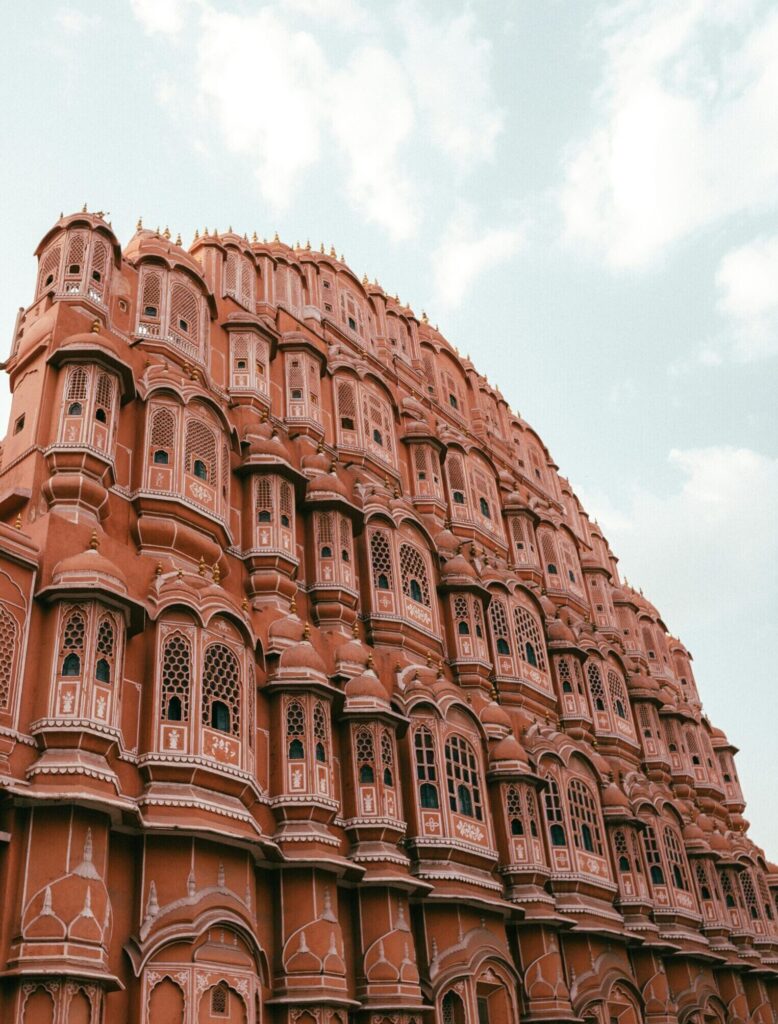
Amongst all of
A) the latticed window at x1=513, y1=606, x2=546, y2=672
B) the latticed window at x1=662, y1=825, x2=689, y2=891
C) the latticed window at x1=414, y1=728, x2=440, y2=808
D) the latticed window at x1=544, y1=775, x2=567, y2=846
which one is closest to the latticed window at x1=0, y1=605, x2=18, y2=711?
the latticed window at x1=414, y1=728, x2=440, y2=808

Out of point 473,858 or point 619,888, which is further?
point 619,888

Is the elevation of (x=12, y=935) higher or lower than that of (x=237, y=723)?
lower

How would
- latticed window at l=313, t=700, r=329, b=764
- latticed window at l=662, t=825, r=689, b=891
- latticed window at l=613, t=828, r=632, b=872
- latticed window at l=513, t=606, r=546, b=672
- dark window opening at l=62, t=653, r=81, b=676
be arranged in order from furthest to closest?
latticed window at l=662, t=825, r=689, b=891 < latticed window at l=513, t=606, r=546, b=672 < latticed window at l=613, t=828, r=632, b=872 < latticed window at l=313, t=700, r=329, b=764 < dark window opening at l=62, t=653, r=81, b=676

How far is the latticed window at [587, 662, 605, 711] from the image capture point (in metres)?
35.5

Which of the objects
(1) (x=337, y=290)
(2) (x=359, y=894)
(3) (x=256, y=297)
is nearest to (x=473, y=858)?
(2) (x=359, y=894)

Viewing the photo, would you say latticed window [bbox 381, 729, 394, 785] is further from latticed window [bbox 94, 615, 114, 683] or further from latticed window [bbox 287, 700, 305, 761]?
latticed window [bbox 94, 615, 114, 683]

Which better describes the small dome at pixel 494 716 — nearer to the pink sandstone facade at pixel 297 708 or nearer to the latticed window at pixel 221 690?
the pink sandstone facade at pixel 297 708

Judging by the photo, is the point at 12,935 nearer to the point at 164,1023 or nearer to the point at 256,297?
the point at 164,1023

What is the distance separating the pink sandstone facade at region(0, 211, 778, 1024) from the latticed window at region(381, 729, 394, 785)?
7cm

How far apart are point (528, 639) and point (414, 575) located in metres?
5.82

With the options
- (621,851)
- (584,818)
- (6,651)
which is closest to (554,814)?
(584,818)

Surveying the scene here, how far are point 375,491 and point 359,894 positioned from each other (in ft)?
37.8

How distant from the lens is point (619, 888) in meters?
29.4

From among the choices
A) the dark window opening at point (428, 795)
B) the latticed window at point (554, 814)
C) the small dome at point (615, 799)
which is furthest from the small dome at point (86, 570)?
the small dome at point (615, 799)
